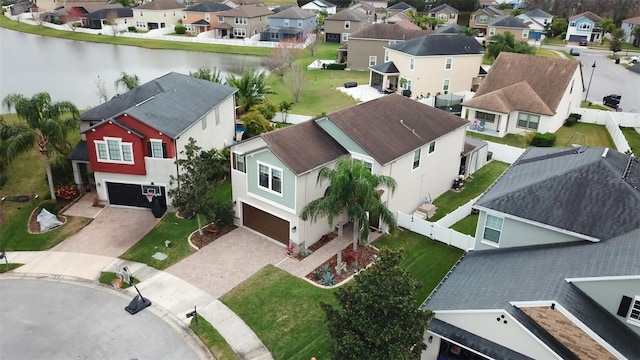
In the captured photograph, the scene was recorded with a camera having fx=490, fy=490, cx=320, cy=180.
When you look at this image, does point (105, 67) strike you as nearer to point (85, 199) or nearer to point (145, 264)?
point (85, 199)

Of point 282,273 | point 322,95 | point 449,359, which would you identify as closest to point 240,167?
point 282,273

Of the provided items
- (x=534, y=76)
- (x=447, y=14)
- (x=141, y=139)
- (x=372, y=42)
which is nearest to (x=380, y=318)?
(x=141, y=139)

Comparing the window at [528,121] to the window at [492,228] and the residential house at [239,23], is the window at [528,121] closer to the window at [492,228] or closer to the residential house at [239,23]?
the window at [492,228]

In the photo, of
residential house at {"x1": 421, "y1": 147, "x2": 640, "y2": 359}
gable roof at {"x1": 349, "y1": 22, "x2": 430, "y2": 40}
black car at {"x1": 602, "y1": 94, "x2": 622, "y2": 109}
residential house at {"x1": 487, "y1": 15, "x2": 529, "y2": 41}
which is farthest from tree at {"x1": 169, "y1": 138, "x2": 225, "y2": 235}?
residential house at {"x1": 487, "y1": 15, "x2": 529, "y2": 41}

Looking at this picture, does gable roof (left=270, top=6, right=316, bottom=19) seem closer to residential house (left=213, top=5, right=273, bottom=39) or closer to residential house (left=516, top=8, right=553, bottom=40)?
residential house (left=213, top=5, right=273, bottom=39)

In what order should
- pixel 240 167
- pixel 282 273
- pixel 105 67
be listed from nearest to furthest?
pixel 282 273, pixel 240 167, pixel 105 67

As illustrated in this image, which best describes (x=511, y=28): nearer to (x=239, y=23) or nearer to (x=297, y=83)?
(x=239, y=23)
